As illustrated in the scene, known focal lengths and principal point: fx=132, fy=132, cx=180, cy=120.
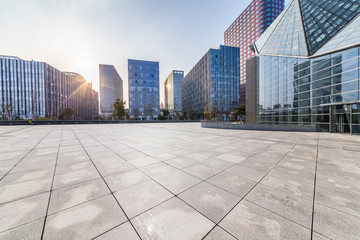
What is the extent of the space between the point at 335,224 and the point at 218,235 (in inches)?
80.4

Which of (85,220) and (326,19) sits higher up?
(326,19)

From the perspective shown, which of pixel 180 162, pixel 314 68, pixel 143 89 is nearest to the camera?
pixel 180 162

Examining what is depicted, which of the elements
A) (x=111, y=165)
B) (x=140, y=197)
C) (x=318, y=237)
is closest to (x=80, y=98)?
(x=111, y=165)

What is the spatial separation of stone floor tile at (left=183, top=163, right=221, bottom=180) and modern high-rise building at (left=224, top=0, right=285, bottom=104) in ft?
344

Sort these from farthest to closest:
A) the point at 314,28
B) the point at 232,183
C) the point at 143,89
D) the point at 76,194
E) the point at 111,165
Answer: the point at 143,89, the point at 314,28, the point at 111,165, the point at 232,183, the point at 76,194

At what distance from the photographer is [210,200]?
2.87 m

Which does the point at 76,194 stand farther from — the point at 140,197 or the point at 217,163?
the point at 217,163

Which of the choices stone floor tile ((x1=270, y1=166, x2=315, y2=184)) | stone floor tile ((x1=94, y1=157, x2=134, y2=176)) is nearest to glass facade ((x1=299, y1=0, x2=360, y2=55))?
stone floor tile ((x1=270, y1=166, x2=315, y2=184))

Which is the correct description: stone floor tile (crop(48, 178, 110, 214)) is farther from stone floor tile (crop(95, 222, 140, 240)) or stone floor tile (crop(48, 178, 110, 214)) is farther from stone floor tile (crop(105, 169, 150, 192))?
stone floor tile (crop(95, 222, 140, 240))

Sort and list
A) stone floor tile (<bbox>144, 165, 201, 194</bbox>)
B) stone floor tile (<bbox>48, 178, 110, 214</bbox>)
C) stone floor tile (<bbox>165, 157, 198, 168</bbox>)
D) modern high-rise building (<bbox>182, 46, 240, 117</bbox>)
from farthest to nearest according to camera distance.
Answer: modern high-rise building (<bbox>182, 46, 240, 117</bbox>)
stone floor tile (<bbox>165, 157, 198, 168</bbox>)
stone floor tile (<bbox>144, 165, 201, 194</bbox>)
stone floor tile (<bbox>48, 178, 110, 214</bbox>)

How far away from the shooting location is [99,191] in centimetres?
322

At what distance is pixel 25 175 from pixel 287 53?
35.3 metres

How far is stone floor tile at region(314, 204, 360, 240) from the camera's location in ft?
6.63

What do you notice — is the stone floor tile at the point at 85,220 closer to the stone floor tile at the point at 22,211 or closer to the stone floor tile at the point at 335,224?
the stone floor tile at the point at 22,211
